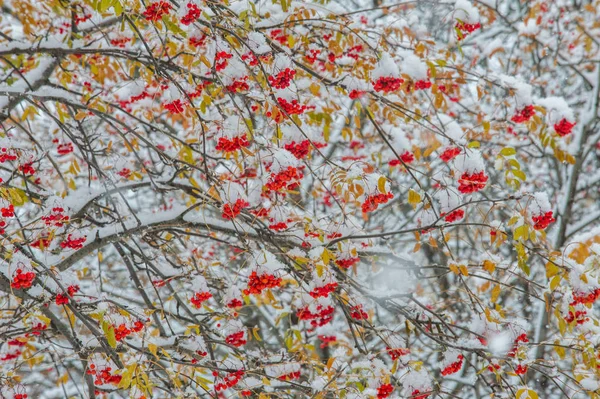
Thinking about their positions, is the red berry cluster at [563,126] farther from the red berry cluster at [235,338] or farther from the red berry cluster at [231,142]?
the red berry cluster at [235,338]

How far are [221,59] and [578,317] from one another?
225 cm

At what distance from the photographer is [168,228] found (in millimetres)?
3316

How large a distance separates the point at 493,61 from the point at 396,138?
4.38 metres

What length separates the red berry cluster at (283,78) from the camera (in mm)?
2455

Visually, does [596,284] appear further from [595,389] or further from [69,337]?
[69,337]

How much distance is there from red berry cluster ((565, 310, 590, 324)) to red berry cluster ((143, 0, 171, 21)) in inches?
92.2

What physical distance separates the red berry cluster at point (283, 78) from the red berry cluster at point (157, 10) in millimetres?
542

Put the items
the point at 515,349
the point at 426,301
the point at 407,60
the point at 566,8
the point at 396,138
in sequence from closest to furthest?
1. the point at 515,349
2. the point at 407,60
3. the point at 396,138
4. the point at 426,301
5. the point at 566,8

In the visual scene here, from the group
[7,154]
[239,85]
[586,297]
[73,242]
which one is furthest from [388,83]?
[7,154]

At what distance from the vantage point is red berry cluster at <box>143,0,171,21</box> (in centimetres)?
235

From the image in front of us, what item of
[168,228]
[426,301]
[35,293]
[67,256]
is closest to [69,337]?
[35,293]

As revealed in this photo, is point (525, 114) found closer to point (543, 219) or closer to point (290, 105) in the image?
point (543, 219)

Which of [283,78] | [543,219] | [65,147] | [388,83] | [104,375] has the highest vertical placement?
[65,147]

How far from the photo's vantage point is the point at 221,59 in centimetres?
254
